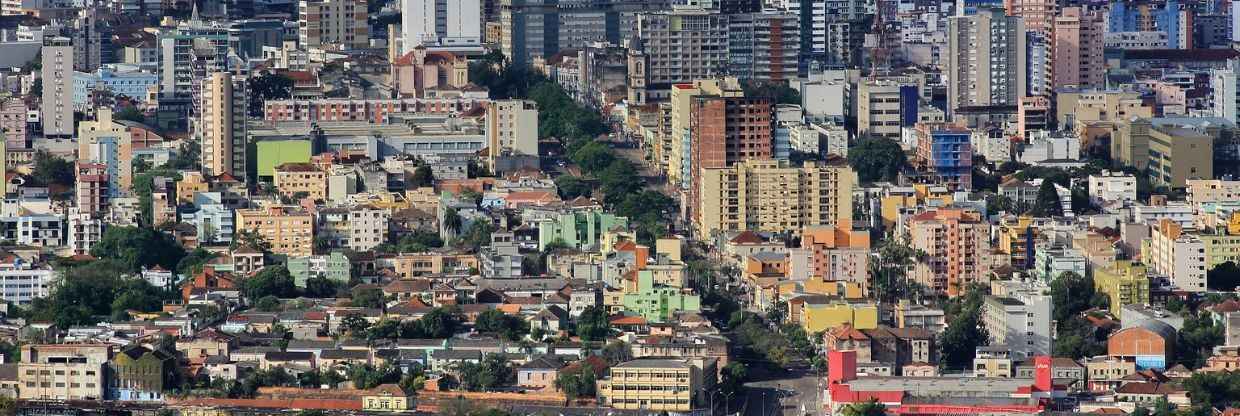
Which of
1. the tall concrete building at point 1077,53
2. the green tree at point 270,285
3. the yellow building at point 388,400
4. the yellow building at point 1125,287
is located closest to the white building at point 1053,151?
the tall concrete building at point 1077,53

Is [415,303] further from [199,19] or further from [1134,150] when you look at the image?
[199,19]

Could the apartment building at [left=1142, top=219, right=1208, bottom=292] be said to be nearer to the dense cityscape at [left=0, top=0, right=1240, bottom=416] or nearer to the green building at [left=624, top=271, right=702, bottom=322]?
the dense cityscape at [left=0, top=0, right=1240, bottom=416]

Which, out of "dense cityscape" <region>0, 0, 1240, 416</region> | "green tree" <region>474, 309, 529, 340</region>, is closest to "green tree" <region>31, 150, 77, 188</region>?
"dense cityscape" <region>0, 0, 1240, 416</region>

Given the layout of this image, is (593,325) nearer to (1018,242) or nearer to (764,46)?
(1018,242)

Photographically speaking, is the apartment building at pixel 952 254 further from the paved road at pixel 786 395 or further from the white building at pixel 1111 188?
the white building at pixel 1111 188

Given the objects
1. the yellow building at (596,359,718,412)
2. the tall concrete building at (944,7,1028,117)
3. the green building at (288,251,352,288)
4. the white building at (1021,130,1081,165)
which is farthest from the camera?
the tall concrete building at (944,7,1028,117)
